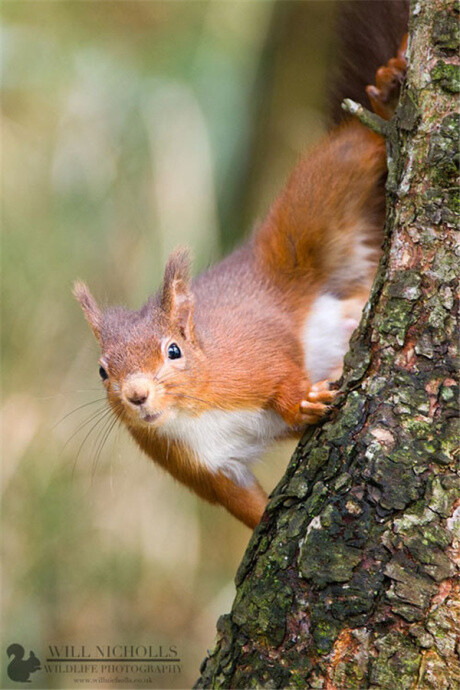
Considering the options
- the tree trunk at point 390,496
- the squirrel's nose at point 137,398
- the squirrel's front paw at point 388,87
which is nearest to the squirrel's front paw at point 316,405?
the tree trunk at point 390,496

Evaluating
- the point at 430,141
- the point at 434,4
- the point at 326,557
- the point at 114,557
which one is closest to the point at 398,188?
the point at 430,141

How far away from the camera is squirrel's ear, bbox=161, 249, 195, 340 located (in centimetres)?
230

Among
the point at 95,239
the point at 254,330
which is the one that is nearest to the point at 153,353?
the point at 254,330

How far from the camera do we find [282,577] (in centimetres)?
164

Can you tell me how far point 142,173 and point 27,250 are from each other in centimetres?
53

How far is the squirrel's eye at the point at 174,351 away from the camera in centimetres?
231

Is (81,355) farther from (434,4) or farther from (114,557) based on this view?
(434,4)

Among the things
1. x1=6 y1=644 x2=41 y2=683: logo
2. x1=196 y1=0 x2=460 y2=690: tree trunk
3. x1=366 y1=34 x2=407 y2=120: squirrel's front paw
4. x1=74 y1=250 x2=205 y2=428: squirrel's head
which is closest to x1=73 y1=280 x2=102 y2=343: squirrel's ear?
x1=74 y1=250 x2=205 y2=428: squirrel's head

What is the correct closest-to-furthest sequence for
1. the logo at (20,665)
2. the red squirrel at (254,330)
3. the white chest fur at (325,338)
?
the red squirrel at (254,330)
the white chest fur at (325,338)
the logo at (20,665)

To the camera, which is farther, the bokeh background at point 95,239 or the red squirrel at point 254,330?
the bokeh background at point 95,239

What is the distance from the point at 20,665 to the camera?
10.0ft

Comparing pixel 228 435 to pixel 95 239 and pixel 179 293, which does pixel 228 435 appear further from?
pixel 95 239

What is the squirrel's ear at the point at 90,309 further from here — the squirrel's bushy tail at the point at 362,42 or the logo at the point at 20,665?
the logo at the point at 20,665

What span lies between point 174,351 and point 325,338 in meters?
0.59
